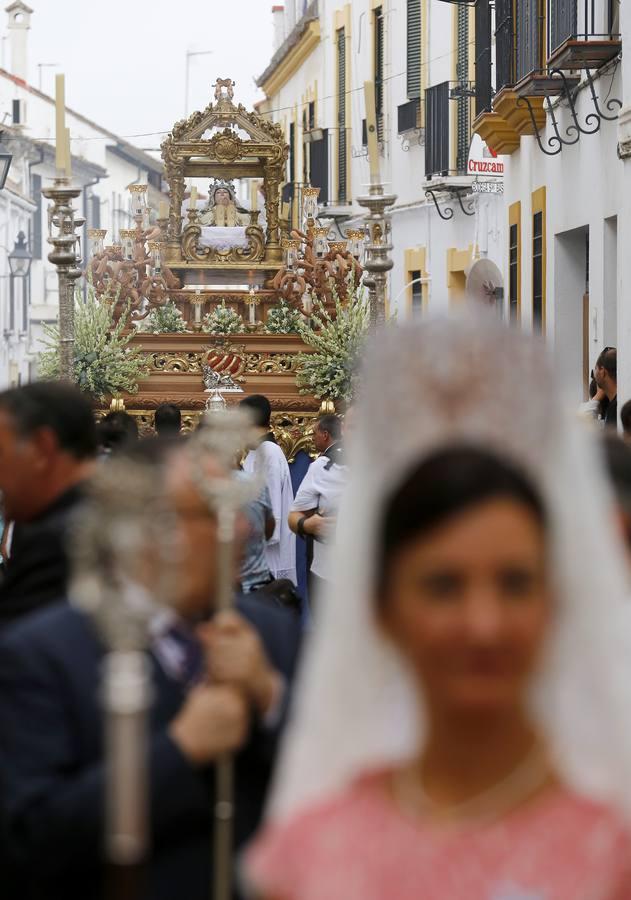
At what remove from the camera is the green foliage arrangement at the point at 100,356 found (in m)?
13.8

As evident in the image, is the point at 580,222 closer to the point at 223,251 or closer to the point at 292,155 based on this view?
the point at 223,251

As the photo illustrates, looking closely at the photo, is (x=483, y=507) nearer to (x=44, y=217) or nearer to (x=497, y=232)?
(x=497, y=232)

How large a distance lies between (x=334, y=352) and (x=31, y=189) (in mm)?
40783

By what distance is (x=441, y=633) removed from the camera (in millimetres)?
1877

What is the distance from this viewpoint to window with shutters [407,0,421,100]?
26781 mm

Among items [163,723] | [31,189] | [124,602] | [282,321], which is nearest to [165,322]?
[282,321]

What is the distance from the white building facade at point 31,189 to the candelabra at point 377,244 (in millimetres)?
31889

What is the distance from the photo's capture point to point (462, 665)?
1.88m

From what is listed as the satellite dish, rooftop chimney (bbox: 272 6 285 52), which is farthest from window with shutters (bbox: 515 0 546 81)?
rooftop chimney (bbox: 272 6 285 52)

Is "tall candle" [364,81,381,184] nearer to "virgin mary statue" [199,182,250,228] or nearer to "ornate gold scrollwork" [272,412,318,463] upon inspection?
"ornate gold scrollwork" [272,412,318,463]

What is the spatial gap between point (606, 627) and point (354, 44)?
3025 cm

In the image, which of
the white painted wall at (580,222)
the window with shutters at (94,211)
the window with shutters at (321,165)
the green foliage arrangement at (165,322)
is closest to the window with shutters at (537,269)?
the white painted wall at (580,222)

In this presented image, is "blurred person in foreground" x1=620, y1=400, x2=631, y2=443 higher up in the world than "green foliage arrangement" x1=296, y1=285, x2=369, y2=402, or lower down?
lower down

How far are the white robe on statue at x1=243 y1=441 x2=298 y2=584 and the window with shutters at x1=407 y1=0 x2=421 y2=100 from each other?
1680 centimetres
